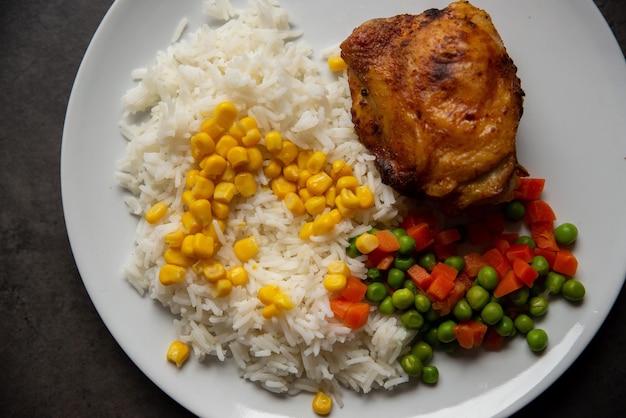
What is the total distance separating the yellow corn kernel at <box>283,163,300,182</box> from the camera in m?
3.97

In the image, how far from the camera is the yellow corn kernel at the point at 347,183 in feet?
12.8

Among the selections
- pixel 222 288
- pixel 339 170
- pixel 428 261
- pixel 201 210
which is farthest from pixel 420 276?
pixel 201 210

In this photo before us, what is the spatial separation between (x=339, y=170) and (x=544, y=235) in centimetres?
154

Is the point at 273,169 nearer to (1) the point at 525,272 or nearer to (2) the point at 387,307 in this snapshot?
(2) the point at 387,307

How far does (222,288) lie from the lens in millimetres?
3832

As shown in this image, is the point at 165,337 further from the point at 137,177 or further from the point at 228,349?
the point at 137,177

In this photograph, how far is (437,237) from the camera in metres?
4.02

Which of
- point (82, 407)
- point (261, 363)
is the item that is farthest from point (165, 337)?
point (82, 407)

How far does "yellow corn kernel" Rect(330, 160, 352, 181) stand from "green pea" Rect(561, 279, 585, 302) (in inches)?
66.8

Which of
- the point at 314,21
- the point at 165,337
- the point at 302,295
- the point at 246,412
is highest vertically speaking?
the point at 314,21

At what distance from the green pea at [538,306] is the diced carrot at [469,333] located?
14.5 inches

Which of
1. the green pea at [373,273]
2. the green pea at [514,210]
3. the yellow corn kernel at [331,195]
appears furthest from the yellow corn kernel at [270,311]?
the green pea at [514,210]

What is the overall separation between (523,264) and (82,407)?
354 centimetres

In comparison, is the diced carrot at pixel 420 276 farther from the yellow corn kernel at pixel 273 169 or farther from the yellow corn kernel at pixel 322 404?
the yellow corn kernel at pixel 273 169
